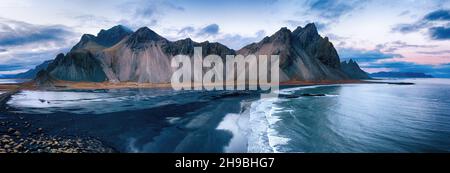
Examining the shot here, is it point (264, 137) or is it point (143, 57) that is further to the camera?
point (143, 57)

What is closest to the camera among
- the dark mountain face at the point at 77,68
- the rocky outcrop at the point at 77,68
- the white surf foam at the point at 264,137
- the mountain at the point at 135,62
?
the white surf foam at the point at 264,137

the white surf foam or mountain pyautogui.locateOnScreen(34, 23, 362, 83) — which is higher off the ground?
mountain pyautogui.locateOnScreen(34, 23, 362, 83)

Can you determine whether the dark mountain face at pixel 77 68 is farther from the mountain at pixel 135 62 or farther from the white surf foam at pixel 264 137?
the white surf foam at pixel 264 137

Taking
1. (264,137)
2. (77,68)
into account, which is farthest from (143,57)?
(264,137)

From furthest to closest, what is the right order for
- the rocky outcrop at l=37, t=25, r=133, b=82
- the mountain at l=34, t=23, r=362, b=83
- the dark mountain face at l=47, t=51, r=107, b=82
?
the mountain at l=34, t=23, r=362, b=83 → the dark mountain face at l=47, t=51, r=107, b=82 → the rocky outcrop at l=37, t=25, r=133, b=82

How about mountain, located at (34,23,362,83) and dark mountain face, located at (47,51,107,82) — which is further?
mountain, located at (34,23,362,83)

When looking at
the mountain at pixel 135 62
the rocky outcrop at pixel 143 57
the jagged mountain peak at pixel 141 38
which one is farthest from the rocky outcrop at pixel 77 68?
the jagged mountain peak at pixel 141 38

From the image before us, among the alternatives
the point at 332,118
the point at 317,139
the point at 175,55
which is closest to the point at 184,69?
the point at 175,55
